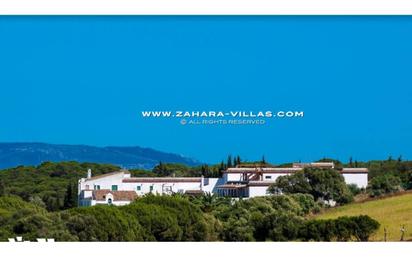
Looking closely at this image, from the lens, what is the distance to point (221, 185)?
2036 cm

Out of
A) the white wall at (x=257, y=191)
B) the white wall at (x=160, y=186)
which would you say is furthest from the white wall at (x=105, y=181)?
the white wall at (x=257, y=191)

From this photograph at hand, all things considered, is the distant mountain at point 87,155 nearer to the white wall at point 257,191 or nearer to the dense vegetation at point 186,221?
the dense vegetation at point 186,221

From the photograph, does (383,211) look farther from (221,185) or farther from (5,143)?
(5,143)

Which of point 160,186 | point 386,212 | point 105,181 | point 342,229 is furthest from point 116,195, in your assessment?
point 386,212

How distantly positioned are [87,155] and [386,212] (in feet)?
10.2

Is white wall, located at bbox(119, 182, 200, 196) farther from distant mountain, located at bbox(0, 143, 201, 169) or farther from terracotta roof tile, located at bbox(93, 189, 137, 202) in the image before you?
distant mountain, located at bbox(0, 143, 201, 169)

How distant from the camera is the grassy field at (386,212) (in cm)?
2022

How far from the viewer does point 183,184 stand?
20453 millimetres

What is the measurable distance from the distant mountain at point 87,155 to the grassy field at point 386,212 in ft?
5.31

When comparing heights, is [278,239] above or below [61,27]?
below

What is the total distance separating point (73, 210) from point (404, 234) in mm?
3363

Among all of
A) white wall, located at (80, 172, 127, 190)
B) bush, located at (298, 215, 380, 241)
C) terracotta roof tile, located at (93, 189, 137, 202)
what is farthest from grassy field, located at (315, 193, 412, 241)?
white wall, located at (80, 172, 127, 190)

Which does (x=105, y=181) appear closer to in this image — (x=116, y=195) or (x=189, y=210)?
(x=116, y=195)

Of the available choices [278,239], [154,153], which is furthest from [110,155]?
[278,239]
